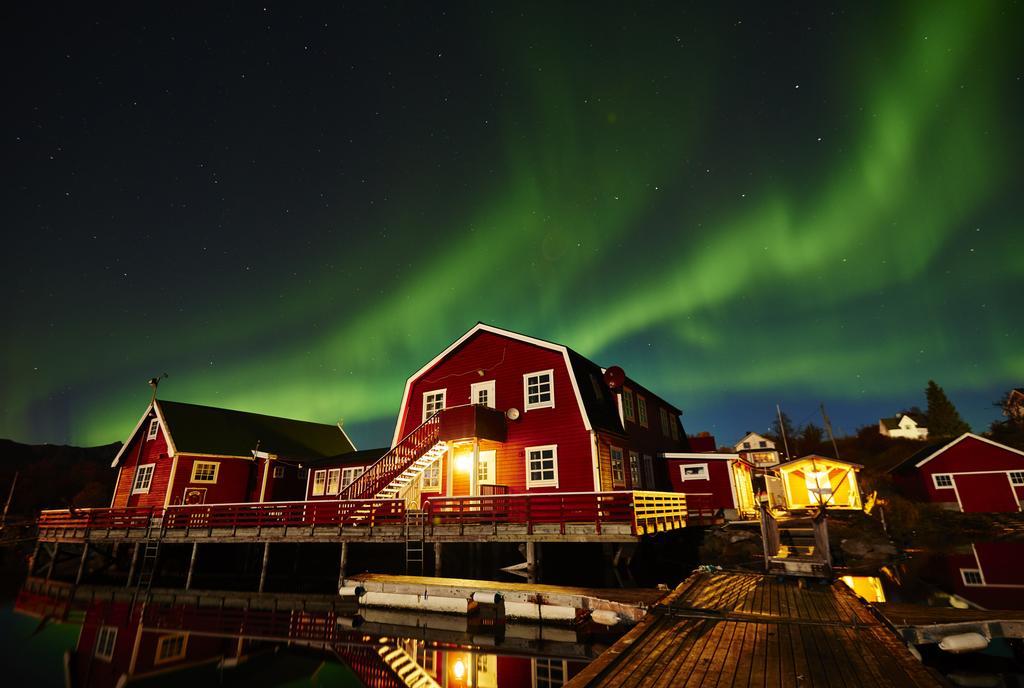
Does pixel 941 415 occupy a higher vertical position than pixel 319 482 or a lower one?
Result: higher

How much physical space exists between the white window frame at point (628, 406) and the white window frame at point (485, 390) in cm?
712

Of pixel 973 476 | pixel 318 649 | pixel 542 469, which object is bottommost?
pixel 318 649

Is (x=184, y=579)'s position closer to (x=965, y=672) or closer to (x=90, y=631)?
(x=90, y=631)

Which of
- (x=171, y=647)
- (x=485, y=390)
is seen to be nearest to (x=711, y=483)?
(x=485, y=390)

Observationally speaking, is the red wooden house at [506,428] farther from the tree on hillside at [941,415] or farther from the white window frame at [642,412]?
the tree on hillside at [941,415]

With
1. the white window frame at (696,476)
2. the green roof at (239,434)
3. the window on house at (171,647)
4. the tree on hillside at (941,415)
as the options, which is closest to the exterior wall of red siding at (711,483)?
the white window frame at (696,476)

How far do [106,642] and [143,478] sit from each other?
833 inches

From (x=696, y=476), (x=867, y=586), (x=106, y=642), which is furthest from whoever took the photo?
(x=696, y=476)

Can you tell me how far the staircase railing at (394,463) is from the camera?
21516 mm

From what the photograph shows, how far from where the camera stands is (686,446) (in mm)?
37031

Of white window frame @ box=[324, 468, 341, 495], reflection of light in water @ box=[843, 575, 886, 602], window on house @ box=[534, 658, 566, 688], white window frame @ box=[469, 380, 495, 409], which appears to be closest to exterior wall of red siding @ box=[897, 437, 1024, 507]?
reflection of light in water @ box=[843, 575, 886, 602]

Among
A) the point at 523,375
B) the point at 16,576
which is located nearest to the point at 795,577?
the point at 523,375

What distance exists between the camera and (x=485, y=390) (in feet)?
80.3

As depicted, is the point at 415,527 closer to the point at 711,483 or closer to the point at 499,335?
the point at 499,335
